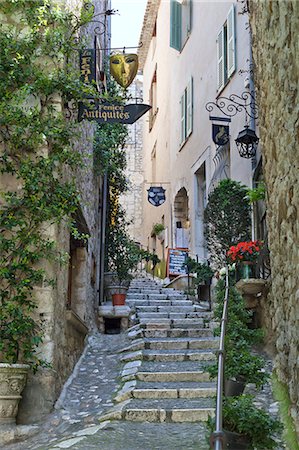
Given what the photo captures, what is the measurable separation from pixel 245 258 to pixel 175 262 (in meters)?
6.81

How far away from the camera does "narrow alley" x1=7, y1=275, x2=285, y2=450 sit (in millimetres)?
4664

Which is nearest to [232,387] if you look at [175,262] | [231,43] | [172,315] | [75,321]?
[75,321]

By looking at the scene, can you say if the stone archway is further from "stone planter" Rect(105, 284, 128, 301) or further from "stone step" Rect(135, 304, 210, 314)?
"stone step" Rect(135, 304, 210, 314)

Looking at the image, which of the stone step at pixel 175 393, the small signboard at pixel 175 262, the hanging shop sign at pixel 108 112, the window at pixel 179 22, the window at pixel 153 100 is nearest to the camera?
the stone step at pixel 175 393

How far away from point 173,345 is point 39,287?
2312 millimetres

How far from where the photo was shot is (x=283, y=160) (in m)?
4.84

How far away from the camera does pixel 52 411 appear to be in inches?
217

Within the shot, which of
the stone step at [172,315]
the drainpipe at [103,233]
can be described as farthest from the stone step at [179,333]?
the drainpipe at [103,233]

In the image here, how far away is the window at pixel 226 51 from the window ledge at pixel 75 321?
533 centimetres

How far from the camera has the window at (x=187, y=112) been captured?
545 inches

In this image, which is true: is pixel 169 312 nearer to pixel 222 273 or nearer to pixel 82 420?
pixel 222 273

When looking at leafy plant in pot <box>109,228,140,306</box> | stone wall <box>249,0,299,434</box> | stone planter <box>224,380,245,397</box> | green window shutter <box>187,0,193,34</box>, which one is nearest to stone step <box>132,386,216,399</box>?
stone wall <box>249,0,299,434</box>

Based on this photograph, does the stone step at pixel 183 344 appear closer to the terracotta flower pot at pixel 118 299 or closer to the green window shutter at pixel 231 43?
the terracotta flower pot at pixel 118 299

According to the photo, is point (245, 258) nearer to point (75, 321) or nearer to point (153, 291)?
point (75, 321)
